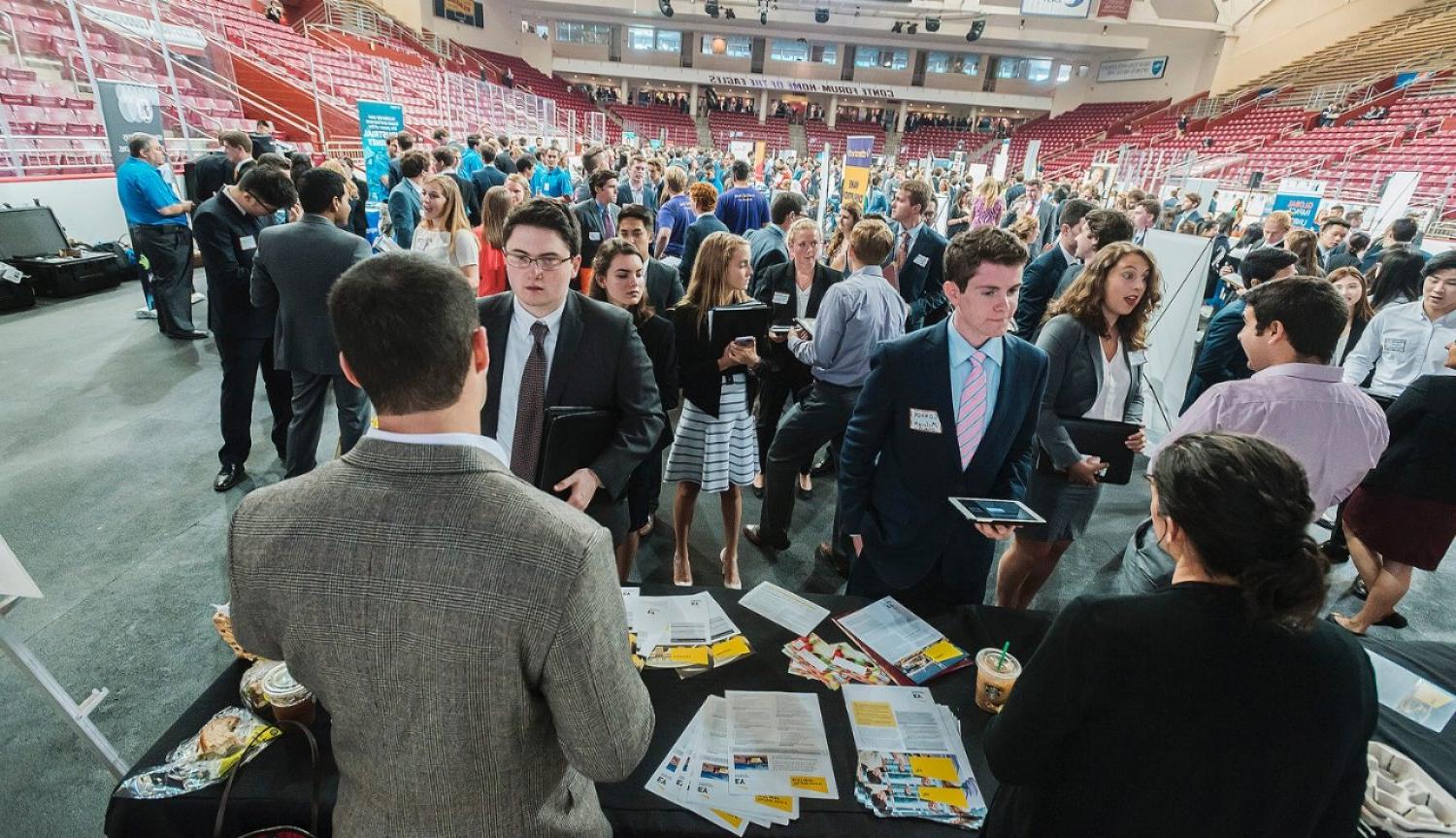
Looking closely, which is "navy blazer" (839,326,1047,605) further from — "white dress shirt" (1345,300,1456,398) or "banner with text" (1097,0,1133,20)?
"banner with text" (1097,0,1133,20)

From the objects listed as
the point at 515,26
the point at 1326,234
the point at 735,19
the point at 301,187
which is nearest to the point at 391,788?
the point at 301,187

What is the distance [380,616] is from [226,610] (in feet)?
4.32

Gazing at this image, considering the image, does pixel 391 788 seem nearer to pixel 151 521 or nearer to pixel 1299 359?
pixel 1299 359

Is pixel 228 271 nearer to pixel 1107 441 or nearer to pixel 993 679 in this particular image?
pixel 993 679

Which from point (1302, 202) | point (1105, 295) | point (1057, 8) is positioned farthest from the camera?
point (1057, 8)

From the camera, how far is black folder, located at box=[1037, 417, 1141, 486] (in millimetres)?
2383

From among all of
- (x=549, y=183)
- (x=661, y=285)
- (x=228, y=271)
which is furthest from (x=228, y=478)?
(x=549, y=183)

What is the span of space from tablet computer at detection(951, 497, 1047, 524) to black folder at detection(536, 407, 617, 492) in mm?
1013

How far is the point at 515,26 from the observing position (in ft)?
89.6

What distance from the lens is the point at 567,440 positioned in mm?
1808

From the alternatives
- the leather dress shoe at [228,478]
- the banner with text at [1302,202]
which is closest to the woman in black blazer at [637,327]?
the leather dress shoe at [228,478]

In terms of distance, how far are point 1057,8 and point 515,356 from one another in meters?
24.1

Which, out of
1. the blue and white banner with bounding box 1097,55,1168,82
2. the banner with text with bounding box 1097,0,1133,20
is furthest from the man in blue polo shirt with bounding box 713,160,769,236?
the blue and white banner with bounding box 1097,55,1168,82

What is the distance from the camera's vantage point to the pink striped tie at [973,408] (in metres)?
2.00
